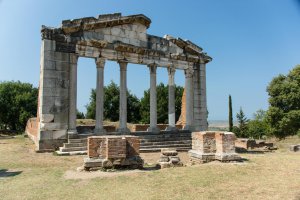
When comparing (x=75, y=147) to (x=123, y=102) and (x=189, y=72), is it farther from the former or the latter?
(x=189, y=72)

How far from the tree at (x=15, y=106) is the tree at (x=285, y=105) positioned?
35161mm

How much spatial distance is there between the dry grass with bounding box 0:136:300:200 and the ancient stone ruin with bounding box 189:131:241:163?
0.70 meters

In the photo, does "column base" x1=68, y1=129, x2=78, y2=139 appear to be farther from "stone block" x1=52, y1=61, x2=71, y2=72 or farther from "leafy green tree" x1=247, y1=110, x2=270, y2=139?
"leafy green tree" x1=247, y1=110, x2=270, y2=139

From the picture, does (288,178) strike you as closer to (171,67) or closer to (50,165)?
(50,165)

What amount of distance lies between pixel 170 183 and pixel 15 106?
1647 inches

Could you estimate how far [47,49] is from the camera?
16.0m

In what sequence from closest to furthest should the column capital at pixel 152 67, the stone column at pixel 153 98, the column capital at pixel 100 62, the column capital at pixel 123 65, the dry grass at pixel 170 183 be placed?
the dry grass at pixel 170 183 → the column capital at pixel 100 62 → the column capital at pixel 123 65 → the stone column at pixel 153 98 → the column capital at pixel 152 67

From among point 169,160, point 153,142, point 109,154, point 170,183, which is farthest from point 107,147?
point 153,142

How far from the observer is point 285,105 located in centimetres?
3269

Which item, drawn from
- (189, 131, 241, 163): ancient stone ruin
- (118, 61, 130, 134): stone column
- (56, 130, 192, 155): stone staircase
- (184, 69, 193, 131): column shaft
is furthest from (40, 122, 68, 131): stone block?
(184, 69, 193, 131): column shaft

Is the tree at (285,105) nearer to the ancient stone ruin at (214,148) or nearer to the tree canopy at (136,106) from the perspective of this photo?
the tree canopy at (136,106)

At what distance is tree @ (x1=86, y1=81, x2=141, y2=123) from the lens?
45.2 meters

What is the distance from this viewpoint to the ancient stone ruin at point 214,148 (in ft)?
37.4

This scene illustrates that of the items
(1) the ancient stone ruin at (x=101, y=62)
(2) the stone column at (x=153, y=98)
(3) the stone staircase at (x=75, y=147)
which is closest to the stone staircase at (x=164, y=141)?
(1) the ancient stone ruin at (x=101, y=62)
